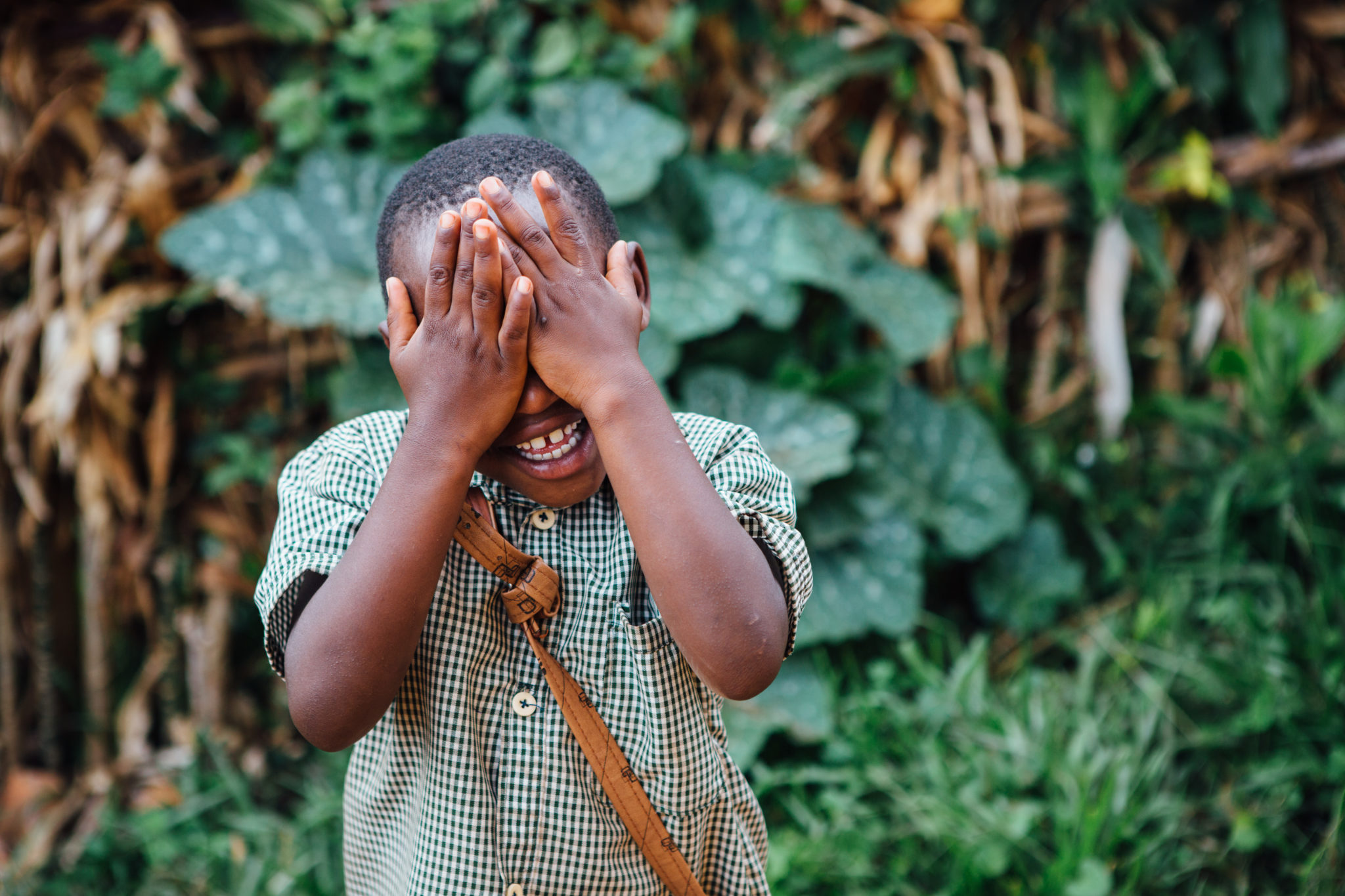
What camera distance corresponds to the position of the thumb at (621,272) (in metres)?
1.11

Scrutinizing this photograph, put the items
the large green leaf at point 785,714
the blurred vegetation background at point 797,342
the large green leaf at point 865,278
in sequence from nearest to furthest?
the large green leaf at point 785,714 → the blurred vegetation background at point 797,342 → the large green leaf at point 865,278

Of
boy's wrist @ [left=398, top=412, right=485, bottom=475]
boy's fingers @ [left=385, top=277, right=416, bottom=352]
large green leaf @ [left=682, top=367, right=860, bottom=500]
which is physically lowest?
large green leaf @ [left=682, top=367, right=860, bottom=500]

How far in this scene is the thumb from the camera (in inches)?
43.8

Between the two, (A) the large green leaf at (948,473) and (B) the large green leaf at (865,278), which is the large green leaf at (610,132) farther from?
(A) the large green leaf at (948,473)

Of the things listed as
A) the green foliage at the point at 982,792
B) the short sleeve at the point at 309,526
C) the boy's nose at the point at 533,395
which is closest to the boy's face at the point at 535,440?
the boy's nose at the point at 533,395

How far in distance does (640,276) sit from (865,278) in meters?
2.00

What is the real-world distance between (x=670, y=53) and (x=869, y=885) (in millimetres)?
2489

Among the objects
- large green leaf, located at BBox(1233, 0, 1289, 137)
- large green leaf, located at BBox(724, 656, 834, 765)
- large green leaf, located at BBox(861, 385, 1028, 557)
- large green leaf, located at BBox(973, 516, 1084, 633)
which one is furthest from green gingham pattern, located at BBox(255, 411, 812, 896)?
large green leaf, located at BBox(1233, 0, 1289, 137)

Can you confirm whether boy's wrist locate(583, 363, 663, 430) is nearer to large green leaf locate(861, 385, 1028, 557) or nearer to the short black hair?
the short black hair

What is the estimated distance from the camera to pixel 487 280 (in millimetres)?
1003

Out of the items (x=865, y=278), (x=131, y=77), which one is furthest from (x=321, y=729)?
(x=131, y=77)

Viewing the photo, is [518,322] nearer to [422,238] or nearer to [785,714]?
[422,238]

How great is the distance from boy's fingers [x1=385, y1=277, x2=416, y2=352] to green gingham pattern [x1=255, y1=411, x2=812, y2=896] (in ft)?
0.60

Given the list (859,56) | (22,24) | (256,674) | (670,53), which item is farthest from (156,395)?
(859,56)
